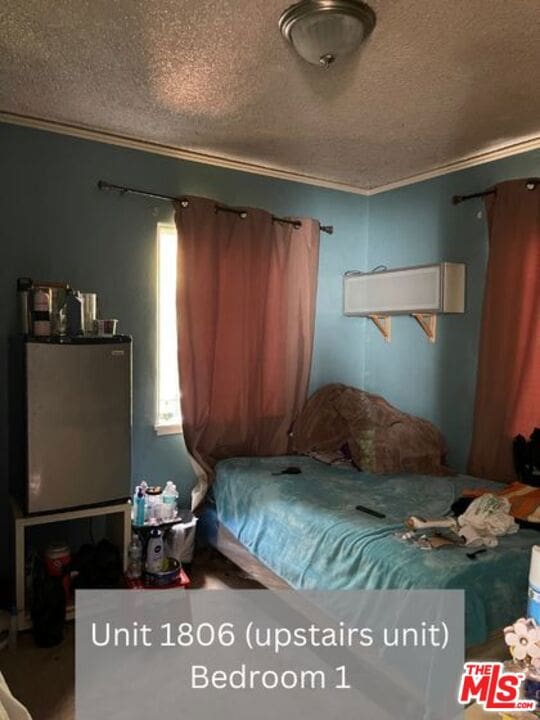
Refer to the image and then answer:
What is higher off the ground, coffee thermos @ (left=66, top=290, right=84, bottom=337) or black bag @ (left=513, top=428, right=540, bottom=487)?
coffee thermos @ (left=66, top=290, right=84, bottom=337)

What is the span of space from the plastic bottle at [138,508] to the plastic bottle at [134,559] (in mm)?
100

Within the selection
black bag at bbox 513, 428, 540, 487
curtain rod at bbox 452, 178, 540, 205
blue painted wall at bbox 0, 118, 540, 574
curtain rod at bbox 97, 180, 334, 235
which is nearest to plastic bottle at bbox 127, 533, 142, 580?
blue painted wall at bbox 0, 118, 540, 574

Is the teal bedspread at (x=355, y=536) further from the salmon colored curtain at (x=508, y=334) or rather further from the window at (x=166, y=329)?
the window at (x=166, y=329)

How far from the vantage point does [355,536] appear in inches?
81.3

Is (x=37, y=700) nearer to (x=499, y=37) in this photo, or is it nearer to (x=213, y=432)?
(x=213, y=432)

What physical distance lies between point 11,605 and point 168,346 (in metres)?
1.58

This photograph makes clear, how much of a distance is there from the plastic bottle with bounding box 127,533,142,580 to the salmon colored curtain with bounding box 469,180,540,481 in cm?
199

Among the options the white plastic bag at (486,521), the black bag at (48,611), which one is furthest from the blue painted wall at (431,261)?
the black bag at (48,611)

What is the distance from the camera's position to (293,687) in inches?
80.0

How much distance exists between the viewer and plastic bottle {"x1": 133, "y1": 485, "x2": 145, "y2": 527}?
271 cm

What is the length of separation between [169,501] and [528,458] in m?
1.98

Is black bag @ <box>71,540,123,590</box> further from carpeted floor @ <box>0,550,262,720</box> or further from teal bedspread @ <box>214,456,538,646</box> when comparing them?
teal bedspread @ <box>214,456,538,646</box>

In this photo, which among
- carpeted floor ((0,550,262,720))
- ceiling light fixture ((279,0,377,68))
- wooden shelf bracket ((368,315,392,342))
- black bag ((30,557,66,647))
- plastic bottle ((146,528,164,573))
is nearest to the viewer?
ceiling light fixture ((279,0,377,68))

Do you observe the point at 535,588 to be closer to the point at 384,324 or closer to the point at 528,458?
the point at 528,458
